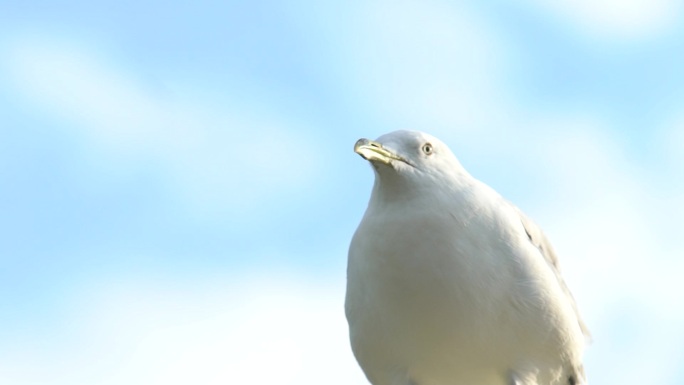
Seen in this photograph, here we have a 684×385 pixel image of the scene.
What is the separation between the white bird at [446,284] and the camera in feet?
18.1

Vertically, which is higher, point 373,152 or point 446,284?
point 373,152

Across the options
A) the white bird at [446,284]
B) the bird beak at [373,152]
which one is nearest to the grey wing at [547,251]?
the white bird at [446,284]

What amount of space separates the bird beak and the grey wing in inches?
34.4

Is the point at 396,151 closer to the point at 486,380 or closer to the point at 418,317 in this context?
the point at 418,317

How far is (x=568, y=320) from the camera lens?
5.85m

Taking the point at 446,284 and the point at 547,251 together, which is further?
the point at 547,251

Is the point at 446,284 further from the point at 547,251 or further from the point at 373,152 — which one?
the point at 547,251

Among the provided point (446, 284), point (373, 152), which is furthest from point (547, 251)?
point (373, 152)

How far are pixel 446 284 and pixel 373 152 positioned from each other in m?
0.72

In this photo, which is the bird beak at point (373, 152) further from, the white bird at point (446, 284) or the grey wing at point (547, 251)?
the grey wing at point (547, 251)

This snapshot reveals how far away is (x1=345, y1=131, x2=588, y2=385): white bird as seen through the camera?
18.1 ft

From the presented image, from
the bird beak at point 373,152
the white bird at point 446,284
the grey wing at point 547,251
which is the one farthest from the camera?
the grey wing at point 547,251

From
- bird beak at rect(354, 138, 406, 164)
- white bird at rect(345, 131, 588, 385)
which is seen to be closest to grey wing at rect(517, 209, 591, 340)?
white bird at rect(345, 131, 588, 385)

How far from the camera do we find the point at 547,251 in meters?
6.15
